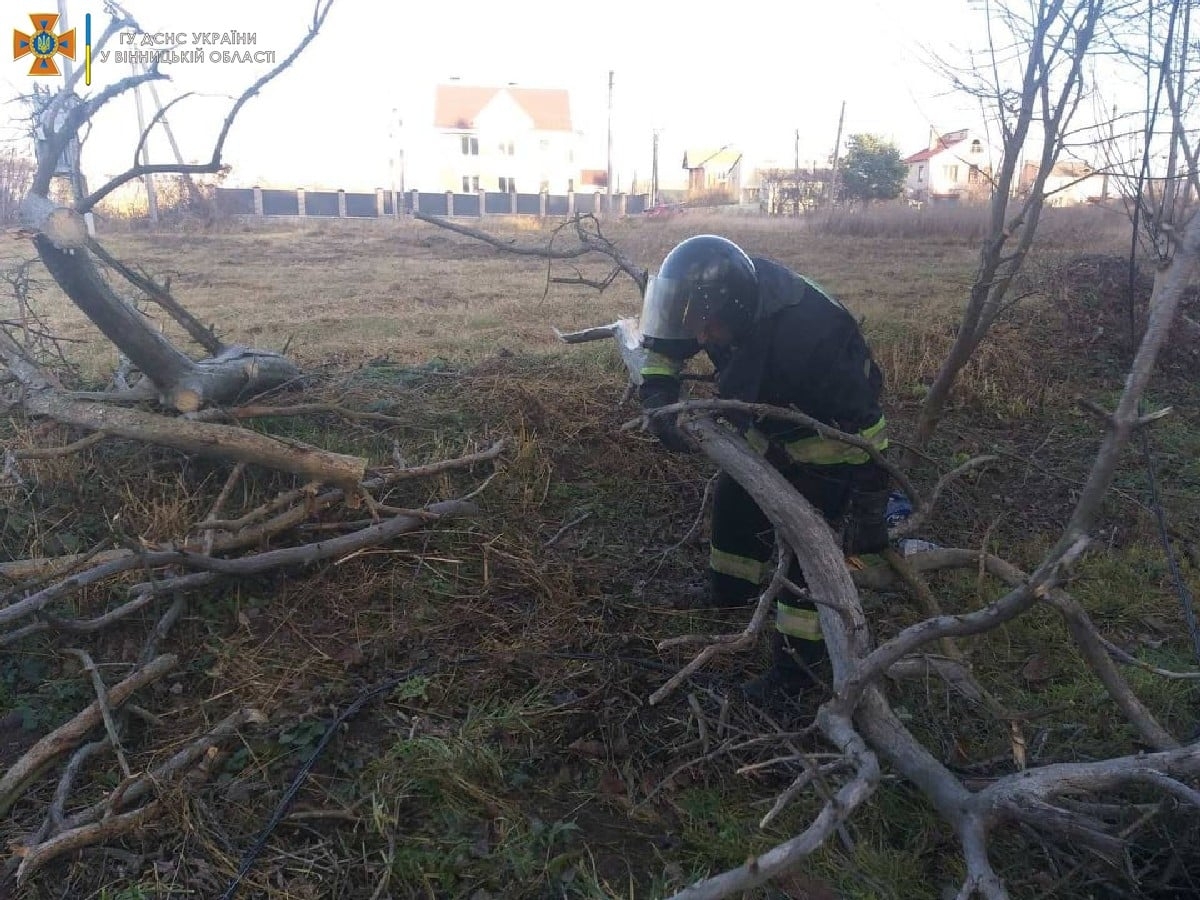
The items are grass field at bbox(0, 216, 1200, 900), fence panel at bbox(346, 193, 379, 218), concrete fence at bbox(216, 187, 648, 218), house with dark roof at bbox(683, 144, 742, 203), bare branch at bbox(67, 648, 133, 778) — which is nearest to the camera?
grass field at bbox(0, 216, 1200, 900)

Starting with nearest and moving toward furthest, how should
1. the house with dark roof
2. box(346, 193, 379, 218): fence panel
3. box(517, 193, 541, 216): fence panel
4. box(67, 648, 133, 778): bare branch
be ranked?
box(67, 648, 133, 778): bare branch, box(346, 193, 379, 218): fence panel, box(517, 193, 541, 216): fence panel, the house with dark roof

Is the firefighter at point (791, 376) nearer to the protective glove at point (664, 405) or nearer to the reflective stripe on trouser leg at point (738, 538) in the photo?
the protective glove at point (664, 405)

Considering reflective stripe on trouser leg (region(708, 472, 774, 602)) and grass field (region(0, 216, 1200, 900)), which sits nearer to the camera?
grass field (region(0, 216, 1200, 900))

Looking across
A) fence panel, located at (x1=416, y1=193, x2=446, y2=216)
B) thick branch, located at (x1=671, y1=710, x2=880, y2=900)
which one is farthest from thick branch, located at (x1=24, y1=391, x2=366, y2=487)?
fence panel, located at (x1=416, y1=193, x2=446, y2=216)

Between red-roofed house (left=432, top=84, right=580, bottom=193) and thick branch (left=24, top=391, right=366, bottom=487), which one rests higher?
red-roofed house (left=432, top=84, right=580, bottom=193)

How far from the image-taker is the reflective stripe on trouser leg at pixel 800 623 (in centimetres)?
317

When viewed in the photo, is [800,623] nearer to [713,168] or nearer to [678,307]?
[678,307]

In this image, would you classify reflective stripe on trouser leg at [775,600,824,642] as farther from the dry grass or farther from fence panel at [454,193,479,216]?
fence panel at [454,193,479,216]

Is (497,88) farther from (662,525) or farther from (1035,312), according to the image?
(662,525)

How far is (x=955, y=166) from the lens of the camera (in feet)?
108

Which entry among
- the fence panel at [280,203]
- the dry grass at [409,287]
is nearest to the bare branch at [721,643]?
the dry grass at [409,287]

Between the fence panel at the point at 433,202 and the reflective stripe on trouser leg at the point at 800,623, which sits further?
the fence panel at the point at 433,202

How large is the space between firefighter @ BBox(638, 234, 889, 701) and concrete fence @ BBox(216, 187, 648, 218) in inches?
1033

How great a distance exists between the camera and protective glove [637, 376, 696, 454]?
11.2 ft
